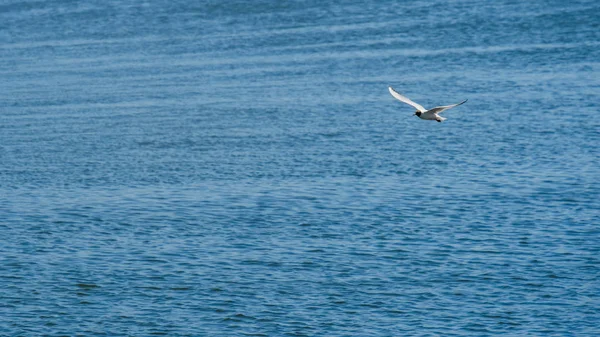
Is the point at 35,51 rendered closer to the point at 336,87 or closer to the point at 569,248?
the point at 336,87

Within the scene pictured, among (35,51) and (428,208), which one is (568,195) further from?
(35,51)

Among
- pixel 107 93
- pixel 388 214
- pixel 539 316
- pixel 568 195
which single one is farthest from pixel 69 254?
pixel 107 93

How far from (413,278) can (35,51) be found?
205 feet

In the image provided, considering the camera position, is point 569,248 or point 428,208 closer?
point 569,248

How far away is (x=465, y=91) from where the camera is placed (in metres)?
73.8

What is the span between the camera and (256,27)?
102 m

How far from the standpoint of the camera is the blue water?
129 ft

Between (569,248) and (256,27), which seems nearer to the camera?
(569,248)

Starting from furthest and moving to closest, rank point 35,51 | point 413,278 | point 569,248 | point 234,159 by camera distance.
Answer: point 35,51 → point 234,159 → point 569,248 → point 413,278

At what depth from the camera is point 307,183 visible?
53469 millimetres

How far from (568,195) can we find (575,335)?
50.4 ft

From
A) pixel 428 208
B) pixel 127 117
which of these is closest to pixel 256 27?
pixel 127 117

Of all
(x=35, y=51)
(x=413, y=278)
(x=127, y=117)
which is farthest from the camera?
(x=35, y=51)

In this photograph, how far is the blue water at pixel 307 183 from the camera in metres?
39.2
